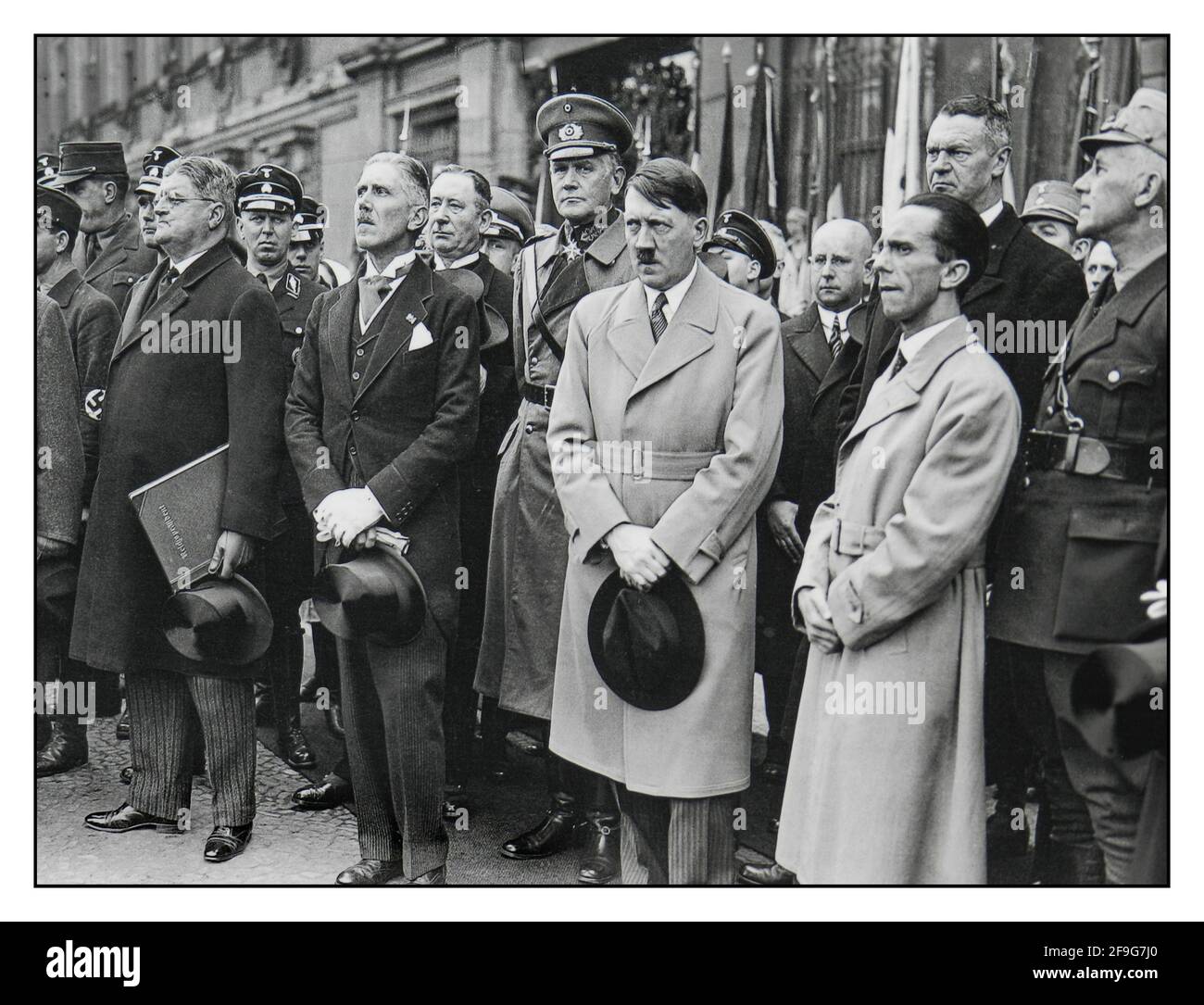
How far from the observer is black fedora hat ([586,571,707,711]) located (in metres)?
4.48

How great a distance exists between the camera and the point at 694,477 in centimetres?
452

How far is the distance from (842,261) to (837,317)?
0.20 m

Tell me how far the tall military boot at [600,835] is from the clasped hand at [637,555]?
0.84 m

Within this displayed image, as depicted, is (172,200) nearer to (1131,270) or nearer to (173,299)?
(173,299)

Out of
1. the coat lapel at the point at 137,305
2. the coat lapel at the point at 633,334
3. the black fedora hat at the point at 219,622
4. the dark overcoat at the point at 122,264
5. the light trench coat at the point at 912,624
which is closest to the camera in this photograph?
the light trench coat at the point at 912,624

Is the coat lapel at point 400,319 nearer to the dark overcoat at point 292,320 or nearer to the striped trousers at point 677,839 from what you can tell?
the dark overcoat at point 292,320

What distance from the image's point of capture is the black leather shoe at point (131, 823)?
5.07 metres

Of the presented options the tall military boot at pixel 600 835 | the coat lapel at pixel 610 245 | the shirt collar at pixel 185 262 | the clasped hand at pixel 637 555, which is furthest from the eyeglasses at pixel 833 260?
the shirt collar at pixel 185 262

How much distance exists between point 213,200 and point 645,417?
1860 millimetres

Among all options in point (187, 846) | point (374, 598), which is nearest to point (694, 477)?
point (374, 598)

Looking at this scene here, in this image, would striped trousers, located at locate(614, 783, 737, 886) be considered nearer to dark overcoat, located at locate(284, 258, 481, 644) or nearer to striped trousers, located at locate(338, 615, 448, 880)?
striped trousers, located at locate(338, 615, 448, 880)

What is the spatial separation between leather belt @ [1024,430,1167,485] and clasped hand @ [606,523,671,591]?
125 cm

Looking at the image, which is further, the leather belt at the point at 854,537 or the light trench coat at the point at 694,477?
the light trench coat at the point at 694,477
